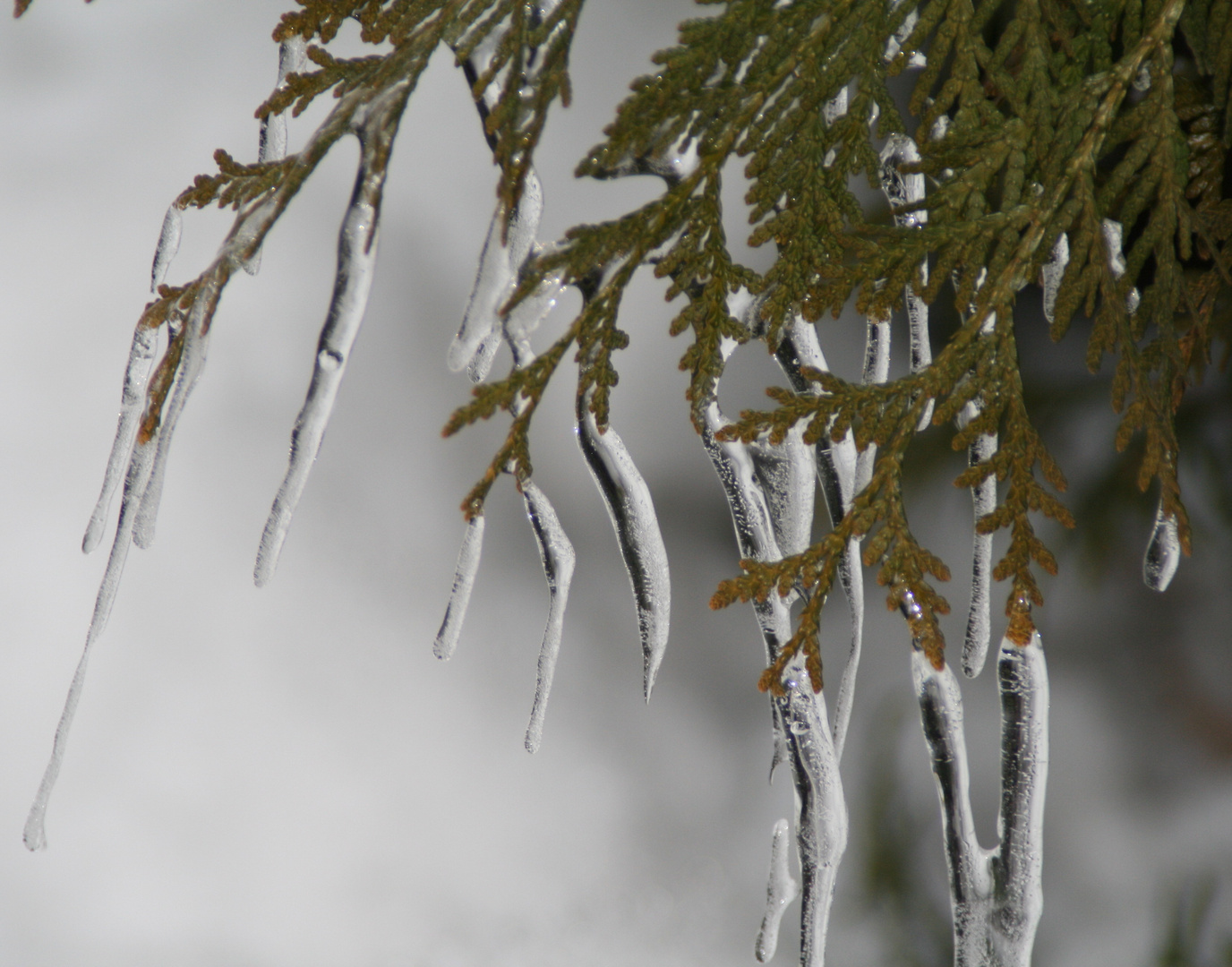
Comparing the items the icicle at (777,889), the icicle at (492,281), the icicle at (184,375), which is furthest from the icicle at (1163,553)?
the icicle at (184,375)

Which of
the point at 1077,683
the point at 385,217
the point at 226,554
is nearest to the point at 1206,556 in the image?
the point at 1077,683

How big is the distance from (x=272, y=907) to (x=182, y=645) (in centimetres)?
40

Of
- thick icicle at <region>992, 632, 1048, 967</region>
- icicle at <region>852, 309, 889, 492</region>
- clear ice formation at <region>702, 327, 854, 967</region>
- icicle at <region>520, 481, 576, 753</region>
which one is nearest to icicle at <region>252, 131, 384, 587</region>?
icicle at <region>520, 481, 576, 753</region>

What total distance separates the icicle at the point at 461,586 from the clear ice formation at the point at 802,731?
0.18 m

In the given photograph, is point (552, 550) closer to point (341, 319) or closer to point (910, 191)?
point (341, 319)

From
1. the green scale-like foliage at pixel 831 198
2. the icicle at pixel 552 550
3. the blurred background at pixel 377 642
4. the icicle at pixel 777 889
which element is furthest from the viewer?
the blurred background at pixel 377 642

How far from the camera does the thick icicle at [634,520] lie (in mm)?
555

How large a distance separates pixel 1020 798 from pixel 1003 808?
18mm

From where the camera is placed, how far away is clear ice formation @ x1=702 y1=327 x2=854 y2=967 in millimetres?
592

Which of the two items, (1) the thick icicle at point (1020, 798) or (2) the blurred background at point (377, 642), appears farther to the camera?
(2) the blurred background at point (377, 642)

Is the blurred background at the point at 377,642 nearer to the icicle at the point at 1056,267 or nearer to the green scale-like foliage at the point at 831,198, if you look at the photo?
the icicle at the point at 1056,267

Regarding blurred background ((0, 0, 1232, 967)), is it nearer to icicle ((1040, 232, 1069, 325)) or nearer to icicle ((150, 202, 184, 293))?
icicle ((1040, 232, 1069, 325))

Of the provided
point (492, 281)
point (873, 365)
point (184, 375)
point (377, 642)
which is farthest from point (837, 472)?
point (377, 642)

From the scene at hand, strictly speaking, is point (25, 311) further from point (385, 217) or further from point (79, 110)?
point (385, 217)
